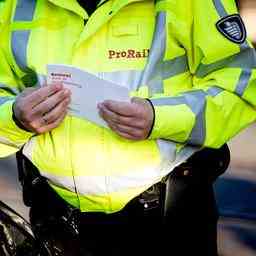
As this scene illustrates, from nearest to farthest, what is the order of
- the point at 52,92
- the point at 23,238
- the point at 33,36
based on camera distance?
the point at 23,238 → the point at 52,92 → the point at 33,36

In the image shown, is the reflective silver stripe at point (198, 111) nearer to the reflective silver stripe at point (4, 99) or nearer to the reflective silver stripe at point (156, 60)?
the reflective silver stripe at point (156, 60)

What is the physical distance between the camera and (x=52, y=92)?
1.86 meters

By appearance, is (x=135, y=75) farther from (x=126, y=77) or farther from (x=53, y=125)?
(x=53, y=125)

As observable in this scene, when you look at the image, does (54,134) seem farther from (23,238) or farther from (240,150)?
(240,150)

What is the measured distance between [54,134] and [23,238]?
30 cm

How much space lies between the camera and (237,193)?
4.14m

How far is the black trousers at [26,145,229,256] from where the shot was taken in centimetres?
198

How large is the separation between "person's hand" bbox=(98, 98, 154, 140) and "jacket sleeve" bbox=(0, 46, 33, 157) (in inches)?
9.7

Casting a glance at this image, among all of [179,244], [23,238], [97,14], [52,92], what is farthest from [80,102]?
[179,244]

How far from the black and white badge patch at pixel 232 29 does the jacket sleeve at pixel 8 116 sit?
0.52 meters

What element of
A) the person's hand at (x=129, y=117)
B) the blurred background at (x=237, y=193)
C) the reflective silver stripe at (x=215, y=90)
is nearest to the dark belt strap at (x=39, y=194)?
the person's hand at (x=129, y=117)

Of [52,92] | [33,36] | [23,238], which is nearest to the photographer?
[23,238]

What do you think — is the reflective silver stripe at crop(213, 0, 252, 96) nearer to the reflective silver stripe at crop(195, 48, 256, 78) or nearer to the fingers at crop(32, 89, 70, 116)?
the reflective silver stripe at crop(195, 48, 256, 78)

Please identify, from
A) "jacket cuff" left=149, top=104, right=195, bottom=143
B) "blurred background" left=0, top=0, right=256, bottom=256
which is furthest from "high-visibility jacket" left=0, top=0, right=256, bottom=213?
"blurred background" left=0, top=0, right=256, bottom=256
